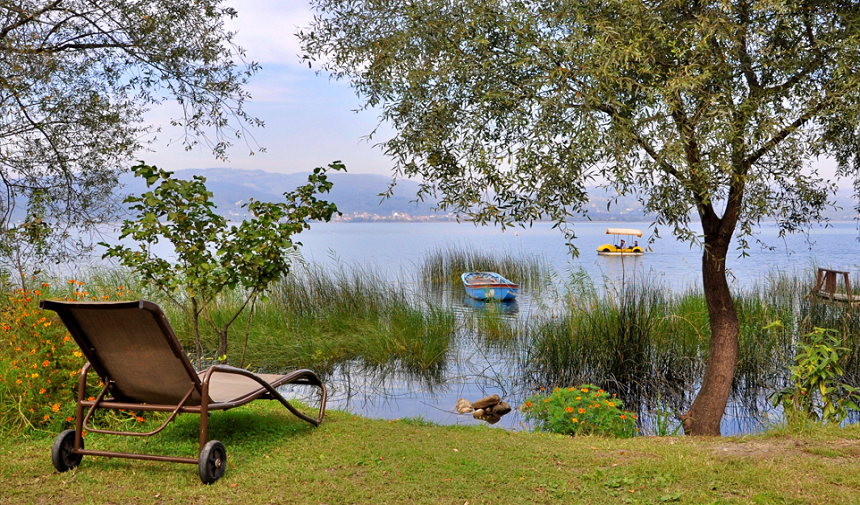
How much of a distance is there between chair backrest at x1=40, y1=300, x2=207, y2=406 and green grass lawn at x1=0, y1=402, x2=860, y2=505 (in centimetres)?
46

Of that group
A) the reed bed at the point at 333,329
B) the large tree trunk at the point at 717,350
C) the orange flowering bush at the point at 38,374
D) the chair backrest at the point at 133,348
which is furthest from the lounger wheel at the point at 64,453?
the large tree trunk at the point at 717,350

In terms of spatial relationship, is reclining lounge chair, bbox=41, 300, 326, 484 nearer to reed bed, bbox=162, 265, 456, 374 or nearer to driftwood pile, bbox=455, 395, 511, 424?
driftwood pile, bbox=455, 395, 511, 424

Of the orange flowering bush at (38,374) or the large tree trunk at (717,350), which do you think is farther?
the large tree trunk at (717,350)

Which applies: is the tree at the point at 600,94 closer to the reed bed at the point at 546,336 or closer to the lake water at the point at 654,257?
the lake water at the point at 654,257

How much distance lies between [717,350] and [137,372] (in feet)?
16.5

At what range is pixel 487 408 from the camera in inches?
257

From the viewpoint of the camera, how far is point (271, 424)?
4410mm

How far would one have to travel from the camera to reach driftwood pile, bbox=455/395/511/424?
6.42 metres

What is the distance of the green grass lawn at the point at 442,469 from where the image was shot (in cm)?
309

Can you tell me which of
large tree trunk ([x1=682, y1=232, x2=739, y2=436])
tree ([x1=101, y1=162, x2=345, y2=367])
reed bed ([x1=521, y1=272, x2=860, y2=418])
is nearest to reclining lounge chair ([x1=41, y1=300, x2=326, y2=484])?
tree ([x1=101, y1=162, x2=345, y2=367])

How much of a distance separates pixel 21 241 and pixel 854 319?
33.1 ft

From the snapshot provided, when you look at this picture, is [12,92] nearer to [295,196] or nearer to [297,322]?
[295,196]

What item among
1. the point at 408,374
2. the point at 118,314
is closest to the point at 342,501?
the point at 118,314

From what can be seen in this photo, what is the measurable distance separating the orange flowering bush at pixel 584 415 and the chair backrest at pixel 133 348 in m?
2.89
